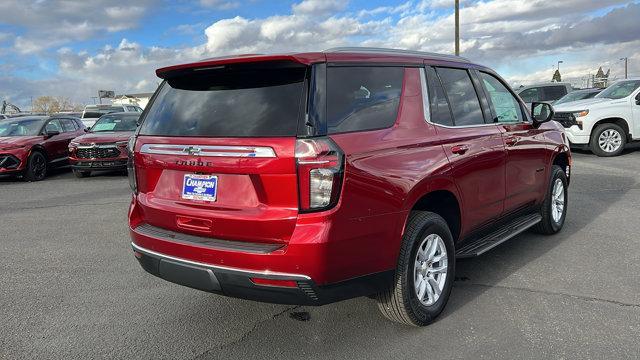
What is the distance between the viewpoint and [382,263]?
123 inches

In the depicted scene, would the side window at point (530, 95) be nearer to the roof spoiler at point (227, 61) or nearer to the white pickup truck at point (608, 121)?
the white pickup truck at point (608, 121)

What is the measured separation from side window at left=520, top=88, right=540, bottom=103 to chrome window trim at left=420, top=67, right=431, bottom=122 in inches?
626

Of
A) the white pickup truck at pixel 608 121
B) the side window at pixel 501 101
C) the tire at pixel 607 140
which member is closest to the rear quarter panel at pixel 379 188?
the side window at pixel 501 101

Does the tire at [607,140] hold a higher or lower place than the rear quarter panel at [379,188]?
lower

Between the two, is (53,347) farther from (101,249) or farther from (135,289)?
(101,249)

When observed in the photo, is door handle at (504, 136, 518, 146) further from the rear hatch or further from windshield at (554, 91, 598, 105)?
windshield at (554, 91, 598, 105)

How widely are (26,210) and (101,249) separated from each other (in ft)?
11.2

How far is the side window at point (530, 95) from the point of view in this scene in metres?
18.3

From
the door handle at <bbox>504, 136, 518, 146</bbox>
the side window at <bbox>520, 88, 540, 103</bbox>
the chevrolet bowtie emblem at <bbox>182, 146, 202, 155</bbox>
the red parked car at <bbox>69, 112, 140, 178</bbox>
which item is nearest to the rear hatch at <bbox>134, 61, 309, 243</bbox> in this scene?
the chevrolet bowtie emblem at <bbox>182, 146, 202, 155</bbox>

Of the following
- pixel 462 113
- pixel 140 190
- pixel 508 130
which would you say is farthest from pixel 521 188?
pixel 140 190

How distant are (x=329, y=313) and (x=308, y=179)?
1408 millimetres

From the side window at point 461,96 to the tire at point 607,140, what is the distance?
954cm

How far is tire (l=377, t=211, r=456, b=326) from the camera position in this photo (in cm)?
329

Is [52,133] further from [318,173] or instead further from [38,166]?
[318,173]
